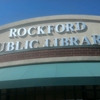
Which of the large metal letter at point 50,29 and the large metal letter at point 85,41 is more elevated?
the large metal letter at point 50,29

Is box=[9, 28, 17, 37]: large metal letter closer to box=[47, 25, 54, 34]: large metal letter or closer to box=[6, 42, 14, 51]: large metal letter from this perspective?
box=[6, 42, 14, 51]: large metal letter

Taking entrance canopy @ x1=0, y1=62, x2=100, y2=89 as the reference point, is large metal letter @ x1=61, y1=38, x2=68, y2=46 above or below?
above

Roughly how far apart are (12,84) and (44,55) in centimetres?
262

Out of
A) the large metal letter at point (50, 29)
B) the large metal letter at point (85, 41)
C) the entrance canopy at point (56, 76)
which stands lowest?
the entrance canopy at point (56, 76)

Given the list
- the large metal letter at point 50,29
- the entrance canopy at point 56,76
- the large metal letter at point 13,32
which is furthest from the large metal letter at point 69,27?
the large metal letter at point 13,32

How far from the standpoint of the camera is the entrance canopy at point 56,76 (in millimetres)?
6457

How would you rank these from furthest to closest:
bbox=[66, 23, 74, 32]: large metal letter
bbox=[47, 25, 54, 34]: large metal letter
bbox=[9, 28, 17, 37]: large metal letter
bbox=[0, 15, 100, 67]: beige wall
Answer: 1. bbox=[9, 28, 17, 37]: large metal letter
2. bbox=[47, 25, 54, 34]: large metal letter
3. bbox=[66, 23, 74, 32]: large metal letter
4. bbox=[0, 15, 100, 67]: beige wall

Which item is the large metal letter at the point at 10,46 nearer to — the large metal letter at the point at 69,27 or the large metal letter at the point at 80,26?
the large metal letter at the point at 69,27

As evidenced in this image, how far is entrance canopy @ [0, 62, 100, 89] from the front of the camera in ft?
21.2

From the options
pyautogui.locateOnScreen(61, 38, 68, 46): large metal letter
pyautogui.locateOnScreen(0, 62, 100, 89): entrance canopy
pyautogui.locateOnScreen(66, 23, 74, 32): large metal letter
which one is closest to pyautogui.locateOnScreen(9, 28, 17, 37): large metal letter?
pyautogui.locateOnScreen(0, 62, 100, 89): entrance canopy

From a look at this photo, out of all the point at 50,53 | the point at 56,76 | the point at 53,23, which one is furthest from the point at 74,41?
the point at 56,76

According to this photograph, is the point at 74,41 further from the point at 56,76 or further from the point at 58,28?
the point at 56,76

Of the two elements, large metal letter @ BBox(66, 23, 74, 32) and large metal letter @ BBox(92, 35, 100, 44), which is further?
large metal letter @ BBox(66, 23, 74, 32)

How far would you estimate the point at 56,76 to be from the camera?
6715 mm
